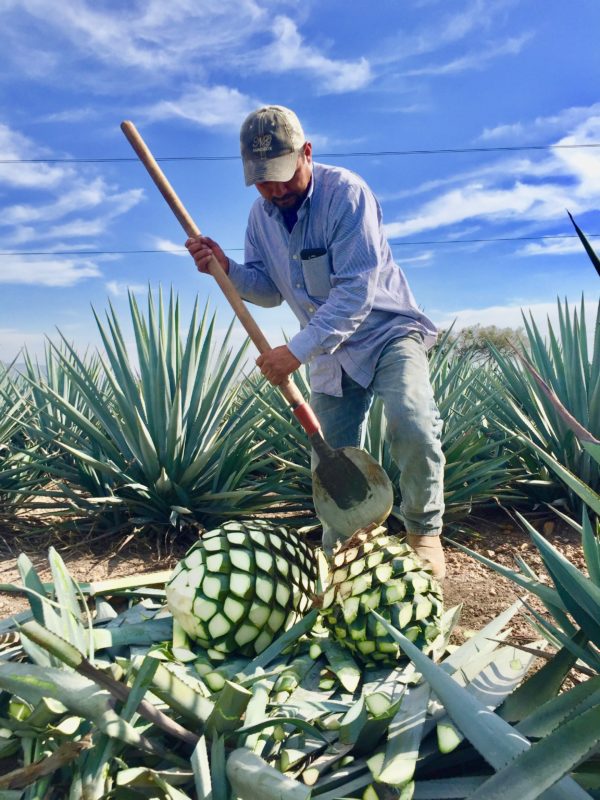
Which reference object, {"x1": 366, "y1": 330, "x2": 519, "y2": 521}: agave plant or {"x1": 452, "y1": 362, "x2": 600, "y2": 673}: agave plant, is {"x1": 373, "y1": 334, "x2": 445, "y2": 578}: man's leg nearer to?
{"x1": 366, "y1": 330, "x2": 519, "y2": 521}: agave plant

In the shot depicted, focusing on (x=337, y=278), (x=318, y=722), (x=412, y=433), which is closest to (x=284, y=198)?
(x=337, y=278)

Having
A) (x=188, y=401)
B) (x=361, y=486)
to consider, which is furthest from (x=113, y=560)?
(x=361, y=486)

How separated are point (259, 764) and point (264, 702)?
0.44 feet

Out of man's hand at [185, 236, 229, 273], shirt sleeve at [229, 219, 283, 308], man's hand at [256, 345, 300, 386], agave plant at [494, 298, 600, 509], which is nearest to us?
man's hand at [256, 345, 300, 386]

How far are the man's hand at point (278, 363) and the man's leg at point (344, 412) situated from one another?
1.62 ft

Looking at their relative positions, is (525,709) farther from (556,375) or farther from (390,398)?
(556,375)

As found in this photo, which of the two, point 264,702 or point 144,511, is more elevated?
point 264,702

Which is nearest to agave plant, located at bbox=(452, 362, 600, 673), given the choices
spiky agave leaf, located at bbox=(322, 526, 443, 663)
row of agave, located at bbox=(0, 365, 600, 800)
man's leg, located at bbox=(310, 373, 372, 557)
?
row of agave, located at bbox=(0, 365, 600, 800)

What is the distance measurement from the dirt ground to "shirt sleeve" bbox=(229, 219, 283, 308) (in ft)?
4.39

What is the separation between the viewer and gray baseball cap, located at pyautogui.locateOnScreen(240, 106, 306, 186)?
2.62m

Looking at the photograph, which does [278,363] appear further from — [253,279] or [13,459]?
[13,459]

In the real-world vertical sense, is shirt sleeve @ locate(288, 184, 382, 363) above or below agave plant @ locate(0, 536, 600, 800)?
above

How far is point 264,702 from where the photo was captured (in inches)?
47.0

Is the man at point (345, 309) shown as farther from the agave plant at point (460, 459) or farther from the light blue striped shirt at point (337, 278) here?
the agave plant at point (460, 459)
